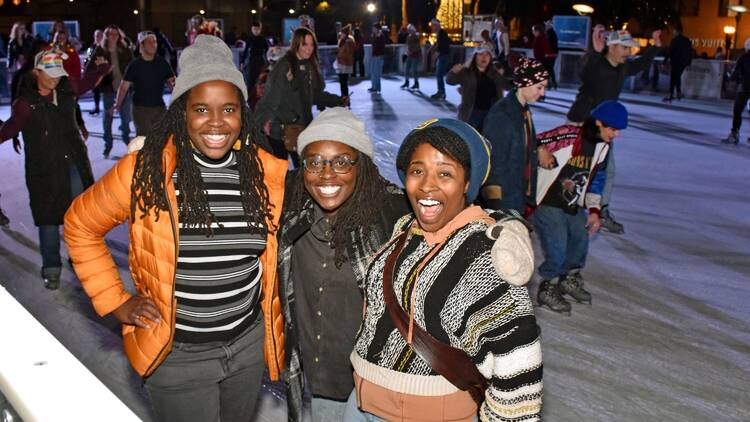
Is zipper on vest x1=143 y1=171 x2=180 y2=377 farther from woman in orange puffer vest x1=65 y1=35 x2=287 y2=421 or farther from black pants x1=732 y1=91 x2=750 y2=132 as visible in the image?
black pants x1=732 y1=91 x2=750 y2=132

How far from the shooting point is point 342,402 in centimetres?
262

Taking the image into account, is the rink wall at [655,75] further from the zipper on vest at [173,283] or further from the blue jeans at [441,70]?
the zipper on vest at [173,283]

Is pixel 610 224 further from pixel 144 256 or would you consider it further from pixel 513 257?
pixel 513 257

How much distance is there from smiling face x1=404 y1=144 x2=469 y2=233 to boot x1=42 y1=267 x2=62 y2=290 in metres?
4.34

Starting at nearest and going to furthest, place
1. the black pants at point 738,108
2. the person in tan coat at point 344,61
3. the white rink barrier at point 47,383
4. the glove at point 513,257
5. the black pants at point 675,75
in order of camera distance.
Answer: the white rink barrier at point 47,383
the glove at point 513,257
the black pants at point 738,108
the person in tan coat at point 344,61
the black pants at point 675,75

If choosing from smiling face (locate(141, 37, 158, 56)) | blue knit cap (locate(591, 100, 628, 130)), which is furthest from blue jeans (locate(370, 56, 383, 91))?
blue knit cap (locate(591, 100, 628, 130))

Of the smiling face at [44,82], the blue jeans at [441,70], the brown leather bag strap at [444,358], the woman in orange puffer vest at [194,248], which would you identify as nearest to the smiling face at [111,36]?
the smiling face at [44,82]

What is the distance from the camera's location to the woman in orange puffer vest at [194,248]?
8.09 feet

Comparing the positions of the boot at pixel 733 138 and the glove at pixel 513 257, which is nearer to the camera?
the glove at pixel 513 257

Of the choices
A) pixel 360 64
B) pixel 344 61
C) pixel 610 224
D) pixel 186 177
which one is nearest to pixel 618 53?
pixel 610 224

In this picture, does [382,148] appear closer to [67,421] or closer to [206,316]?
[206,316]

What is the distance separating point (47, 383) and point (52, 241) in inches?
200

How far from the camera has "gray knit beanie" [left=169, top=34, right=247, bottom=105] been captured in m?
2.54

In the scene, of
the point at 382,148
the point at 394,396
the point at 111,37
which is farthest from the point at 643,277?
the point at 111,37
